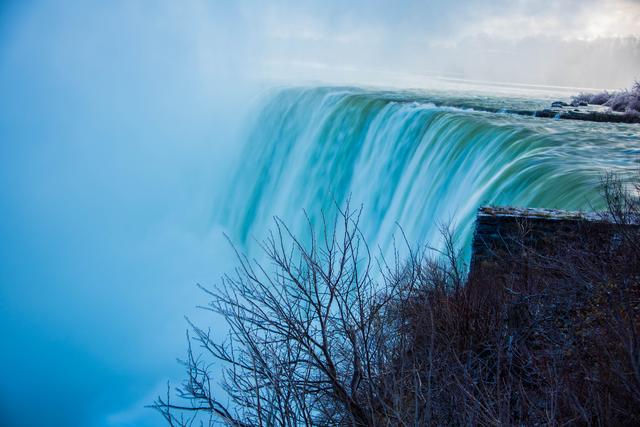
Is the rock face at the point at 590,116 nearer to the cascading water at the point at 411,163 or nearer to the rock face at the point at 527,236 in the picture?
the cascading water at the point at 411,163

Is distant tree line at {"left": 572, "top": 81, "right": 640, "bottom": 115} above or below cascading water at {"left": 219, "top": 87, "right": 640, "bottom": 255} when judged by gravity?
above

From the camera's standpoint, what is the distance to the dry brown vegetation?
370cm

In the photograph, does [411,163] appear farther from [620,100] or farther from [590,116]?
[620,100]

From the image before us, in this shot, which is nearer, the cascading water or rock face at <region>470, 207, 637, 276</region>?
rock face at <region>470, 207, 637, 276</region>

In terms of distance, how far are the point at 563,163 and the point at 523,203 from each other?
1.31 m

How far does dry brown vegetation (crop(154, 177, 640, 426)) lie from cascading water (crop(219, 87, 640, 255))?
62.8 inches

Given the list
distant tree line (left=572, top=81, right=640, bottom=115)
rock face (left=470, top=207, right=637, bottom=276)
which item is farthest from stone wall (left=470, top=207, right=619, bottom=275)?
distant tree line (left=572, top=81, right=640, bottom=115)

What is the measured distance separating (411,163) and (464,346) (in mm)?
7987

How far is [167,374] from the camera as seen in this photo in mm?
13695

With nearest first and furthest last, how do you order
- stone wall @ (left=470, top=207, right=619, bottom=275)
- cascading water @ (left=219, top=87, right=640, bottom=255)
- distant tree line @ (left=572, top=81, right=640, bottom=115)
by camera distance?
stone wall @ (left=470, top=207, right=619, bottom=275), cascading water @ (left=219, top=87, right=640, bottom=255), distant tree line @ (left=572, top=81, right=640, bottom=115)

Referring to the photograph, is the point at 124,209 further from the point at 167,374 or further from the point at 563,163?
the point at 563,163

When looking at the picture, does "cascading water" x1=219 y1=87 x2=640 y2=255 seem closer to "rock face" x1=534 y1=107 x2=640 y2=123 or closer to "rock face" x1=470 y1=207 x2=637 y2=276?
"rock face" x1=534 y1=107 x2=640 y2=123

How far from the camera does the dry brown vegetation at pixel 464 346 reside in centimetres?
370

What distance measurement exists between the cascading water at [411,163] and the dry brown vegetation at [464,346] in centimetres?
159
